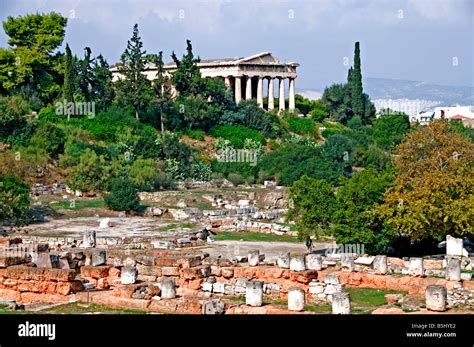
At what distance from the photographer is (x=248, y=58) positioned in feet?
290

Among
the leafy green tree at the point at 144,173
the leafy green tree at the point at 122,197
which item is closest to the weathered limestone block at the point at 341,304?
the leafy green tree at the point at 122,197

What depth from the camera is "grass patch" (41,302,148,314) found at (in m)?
24.2

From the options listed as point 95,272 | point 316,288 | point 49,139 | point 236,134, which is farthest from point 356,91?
point 95,272

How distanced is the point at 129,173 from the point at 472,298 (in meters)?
33.8

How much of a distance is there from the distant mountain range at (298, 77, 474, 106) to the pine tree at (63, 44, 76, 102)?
83.0 meters

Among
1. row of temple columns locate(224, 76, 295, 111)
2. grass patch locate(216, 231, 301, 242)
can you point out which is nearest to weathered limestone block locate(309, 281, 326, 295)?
grass patch locate(216, 231, 301, 242)

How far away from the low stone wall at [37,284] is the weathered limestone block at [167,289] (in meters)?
2.20

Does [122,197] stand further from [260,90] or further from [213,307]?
[260,90]

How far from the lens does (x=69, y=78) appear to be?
222 feet

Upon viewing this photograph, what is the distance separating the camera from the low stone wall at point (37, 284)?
2577 centimetres

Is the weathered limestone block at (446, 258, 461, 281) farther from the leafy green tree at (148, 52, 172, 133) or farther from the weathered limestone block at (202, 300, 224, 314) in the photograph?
the leafy green tree at (148, 52, 172, 133)

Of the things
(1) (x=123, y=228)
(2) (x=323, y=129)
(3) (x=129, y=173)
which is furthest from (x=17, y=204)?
(2) (x=323, y=129)

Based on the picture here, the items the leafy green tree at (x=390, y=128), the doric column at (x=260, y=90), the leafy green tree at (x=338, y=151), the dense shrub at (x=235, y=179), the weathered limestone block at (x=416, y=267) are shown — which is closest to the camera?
the weathered limestone block at (x=416, y=267)

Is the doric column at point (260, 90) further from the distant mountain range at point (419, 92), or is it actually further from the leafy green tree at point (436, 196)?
the distant mountain range at point (419, 92)
